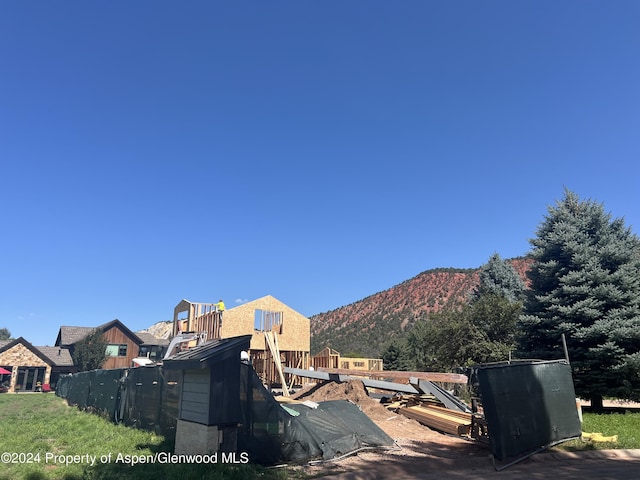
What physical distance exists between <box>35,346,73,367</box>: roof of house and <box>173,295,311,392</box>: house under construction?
21.7 m

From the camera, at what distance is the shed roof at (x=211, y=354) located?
7613mm

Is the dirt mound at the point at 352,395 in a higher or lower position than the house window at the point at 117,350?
lower

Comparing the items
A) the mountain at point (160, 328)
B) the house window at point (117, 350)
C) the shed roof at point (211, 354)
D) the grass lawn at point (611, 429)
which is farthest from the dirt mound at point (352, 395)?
the mountain at point (160, 328)

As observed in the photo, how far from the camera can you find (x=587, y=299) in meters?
17.3

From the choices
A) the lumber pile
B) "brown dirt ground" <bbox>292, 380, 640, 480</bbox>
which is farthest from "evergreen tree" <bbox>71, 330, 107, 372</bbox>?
"brown dirt ground" <bbox>292, 380, 640, 480</bbox>

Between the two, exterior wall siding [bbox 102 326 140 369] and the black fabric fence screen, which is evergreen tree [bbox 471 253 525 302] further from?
exterior wall siding [bbox 102 326 140 369]

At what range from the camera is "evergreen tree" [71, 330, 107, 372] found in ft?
139

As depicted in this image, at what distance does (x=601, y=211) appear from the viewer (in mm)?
19609

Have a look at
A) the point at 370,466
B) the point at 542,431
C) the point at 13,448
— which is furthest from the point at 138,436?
the point at 542,431

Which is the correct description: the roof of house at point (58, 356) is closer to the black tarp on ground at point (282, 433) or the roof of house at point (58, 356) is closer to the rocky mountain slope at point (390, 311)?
the rocky mountain slope at point (390, 311)

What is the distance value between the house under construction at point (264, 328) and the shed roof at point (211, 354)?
647 inches

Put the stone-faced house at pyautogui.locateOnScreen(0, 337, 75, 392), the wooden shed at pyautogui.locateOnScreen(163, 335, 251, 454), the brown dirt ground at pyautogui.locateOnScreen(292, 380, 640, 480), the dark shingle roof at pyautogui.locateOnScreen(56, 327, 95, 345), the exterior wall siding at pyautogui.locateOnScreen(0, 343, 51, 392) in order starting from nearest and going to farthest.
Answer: the wooden shed at pyautogui.locateOnScreen(163, 335, 251, 454), the brown dirt ground at pyautogui.locateOnScreen(292, 380, 640, 480), the exterior wall siding at pyautogui.locateOnScreen(0, 343, 51, 392), the stone-faced house at pyautogui.locateOnScreen(0, 337, 75, 392), the dark shingle roof at pyautogui.locateOnScreen(56, 327, 95, 345)

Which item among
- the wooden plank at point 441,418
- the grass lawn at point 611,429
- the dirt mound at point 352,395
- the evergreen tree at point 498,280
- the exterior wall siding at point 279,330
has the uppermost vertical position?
Result: the evergreen tree at point 498,280

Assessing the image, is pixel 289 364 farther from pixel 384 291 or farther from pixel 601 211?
pixel 384 291
